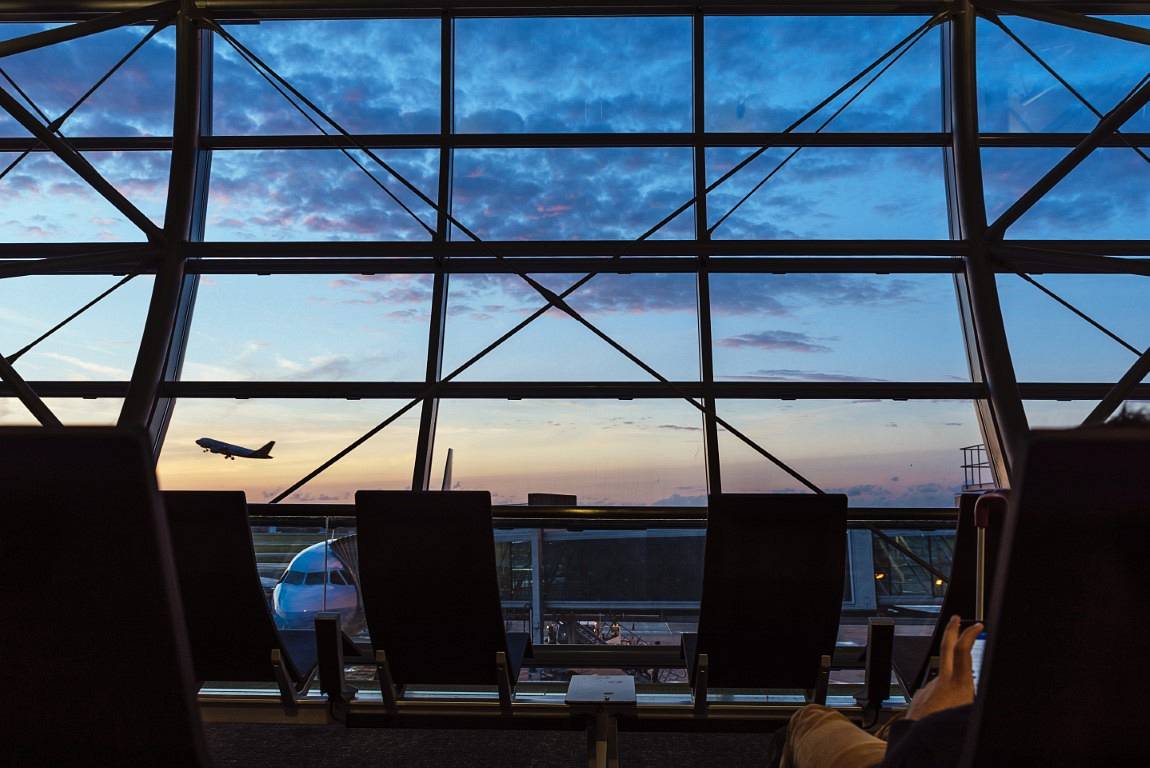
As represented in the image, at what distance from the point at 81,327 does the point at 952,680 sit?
19.3 feet

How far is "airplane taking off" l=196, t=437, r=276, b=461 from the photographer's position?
542 cm

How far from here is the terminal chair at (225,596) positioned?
215 centimetres

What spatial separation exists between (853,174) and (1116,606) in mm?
5133

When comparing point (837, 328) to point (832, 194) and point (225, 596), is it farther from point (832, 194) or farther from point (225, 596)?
point (225, 596)

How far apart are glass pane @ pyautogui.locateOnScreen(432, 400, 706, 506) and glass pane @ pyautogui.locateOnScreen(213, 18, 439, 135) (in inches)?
77.4

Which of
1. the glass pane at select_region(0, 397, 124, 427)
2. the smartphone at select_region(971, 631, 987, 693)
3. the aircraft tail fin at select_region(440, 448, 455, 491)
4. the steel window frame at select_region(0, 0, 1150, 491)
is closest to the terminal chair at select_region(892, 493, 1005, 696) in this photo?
the smartphone at select_region(971, 631, 987, 693)

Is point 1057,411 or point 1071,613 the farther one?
point 1057,411

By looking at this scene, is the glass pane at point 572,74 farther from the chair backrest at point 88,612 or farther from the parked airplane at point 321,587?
the chair backrest at point 88,612

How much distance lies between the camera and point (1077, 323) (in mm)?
5320

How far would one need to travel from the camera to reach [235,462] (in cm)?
552

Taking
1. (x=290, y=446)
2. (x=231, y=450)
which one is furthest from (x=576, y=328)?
(x=231, y=450)

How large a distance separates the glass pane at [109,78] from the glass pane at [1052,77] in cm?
548

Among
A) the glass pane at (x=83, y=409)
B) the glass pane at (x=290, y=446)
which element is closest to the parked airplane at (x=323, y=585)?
the glass pane at (x=290, y=446)

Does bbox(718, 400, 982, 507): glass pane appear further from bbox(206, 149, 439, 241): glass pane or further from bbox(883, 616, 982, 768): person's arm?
bbox(883, 616, 982, 768): person's arm
